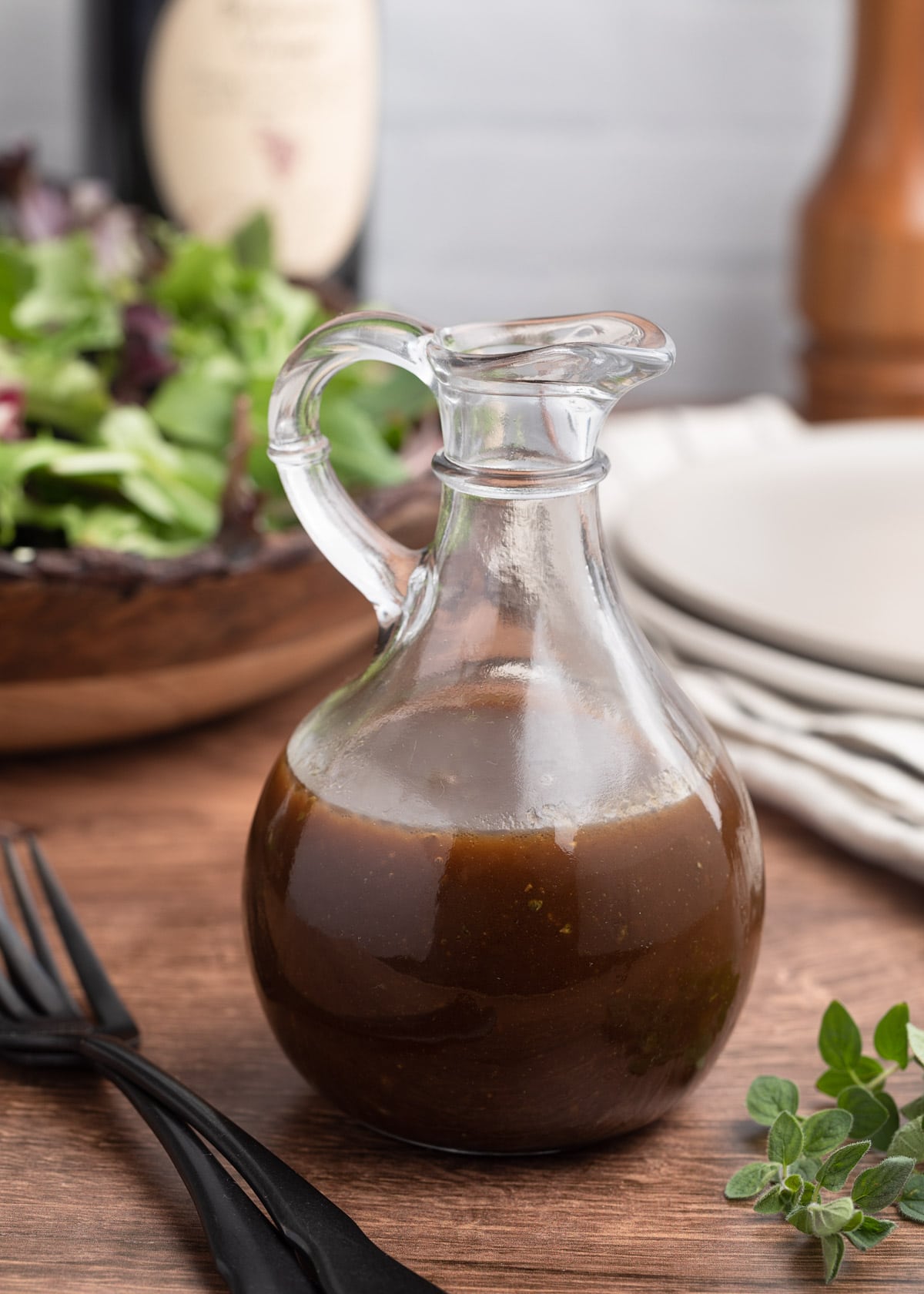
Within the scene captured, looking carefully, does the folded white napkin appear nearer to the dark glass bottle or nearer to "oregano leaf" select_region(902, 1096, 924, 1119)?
"oregano leaf" select_region(902, 1096, 924, 1119)

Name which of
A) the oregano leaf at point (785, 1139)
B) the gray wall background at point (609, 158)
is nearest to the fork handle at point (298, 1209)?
the oregano leaf at point (785, 1139)

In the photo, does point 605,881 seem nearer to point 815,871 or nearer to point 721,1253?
point 721,1253

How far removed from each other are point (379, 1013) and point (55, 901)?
19cm

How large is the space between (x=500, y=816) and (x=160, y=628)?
0.29m

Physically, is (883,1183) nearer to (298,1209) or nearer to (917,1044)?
(917,1044)

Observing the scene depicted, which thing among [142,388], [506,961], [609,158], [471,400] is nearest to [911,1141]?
[506,961]

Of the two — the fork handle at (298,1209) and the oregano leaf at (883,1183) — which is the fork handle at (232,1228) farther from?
the oregano leaf at (883,1183)

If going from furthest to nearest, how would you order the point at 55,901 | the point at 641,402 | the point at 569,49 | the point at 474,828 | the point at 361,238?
the point at 569,49, the point at 641,402, the point at 361,238, the point at 55,901, the point at 474,828

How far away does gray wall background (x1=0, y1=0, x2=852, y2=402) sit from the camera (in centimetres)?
149

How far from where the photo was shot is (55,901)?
54cm

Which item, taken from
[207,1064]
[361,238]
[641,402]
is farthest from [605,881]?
[641,402]

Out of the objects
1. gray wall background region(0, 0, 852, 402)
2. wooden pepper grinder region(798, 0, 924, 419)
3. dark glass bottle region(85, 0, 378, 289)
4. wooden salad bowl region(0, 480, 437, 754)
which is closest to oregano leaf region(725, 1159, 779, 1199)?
wooden salad bowl region(0, 480, 437, 754)

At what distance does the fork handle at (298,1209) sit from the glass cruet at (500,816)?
32 mm

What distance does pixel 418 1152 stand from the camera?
42cm
